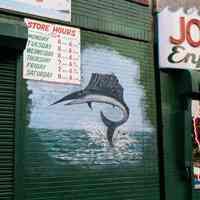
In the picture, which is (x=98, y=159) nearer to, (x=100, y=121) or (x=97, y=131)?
(x=97, y=131)

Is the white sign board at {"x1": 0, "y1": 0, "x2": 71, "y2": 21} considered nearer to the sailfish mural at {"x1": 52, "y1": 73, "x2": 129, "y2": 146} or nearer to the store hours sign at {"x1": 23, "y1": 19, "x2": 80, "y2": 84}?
the store hours sign at {"x1": 23, "y1": 19, "x2": 80, "y2": 84}

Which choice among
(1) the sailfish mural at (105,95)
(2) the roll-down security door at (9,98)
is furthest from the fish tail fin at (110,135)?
(2) the roll-down security door at (9,98)

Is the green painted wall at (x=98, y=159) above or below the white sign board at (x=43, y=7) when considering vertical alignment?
below

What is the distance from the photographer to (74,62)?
9.73 metres

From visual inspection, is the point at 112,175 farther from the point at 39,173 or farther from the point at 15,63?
the point at 15,63

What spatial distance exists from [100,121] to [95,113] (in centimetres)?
19

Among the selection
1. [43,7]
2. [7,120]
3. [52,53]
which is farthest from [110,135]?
[43,7]

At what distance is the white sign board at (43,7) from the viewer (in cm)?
888

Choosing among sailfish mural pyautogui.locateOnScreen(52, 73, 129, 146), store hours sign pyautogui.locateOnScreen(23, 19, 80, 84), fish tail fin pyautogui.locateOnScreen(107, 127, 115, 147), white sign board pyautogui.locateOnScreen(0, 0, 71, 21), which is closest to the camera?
white sign board pyautogui.locateOnScreen(0, 0, 71, 21)

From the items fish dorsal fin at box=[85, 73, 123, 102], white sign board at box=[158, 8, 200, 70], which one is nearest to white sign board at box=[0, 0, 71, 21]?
fish dorsal fin at box=[85, 73, 123, 102]

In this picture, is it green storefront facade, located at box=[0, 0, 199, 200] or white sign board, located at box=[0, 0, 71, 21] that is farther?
white sign board, located at box=[0, 0, 71, 21]

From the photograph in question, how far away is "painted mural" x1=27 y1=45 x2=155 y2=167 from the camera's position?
30.1 feet

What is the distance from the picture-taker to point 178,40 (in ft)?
38.2

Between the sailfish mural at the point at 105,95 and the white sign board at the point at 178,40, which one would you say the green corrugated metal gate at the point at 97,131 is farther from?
the white sign board at the point at 178,40
